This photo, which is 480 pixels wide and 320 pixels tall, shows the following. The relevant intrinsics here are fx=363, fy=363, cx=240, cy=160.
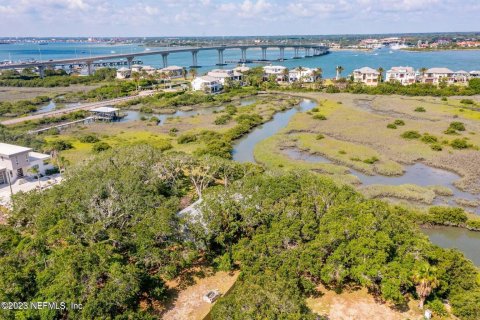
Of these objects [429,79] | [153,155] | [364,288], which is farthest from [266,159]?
[429,79]

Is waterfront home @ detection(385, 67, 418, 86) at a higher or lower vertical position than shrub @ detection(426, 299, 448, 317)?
higher

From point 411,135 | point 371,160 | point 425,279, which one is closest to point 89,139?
point 371,160

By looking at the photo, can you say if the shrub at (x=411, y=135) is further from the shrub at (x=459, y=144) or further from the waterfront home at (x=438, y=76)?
the waterfront home at (x=438, y=76)

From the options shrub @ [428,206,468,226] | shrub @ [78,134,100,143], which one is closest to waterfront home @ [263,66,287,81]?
shrub @ [78,134,100,143]

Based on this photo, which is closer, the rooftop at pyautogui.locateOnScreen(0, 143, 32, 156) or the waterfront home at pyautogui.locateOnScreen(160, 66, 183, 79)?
the rooftop at pyautogui.locateOnScreen(0, 143, 32, 156)

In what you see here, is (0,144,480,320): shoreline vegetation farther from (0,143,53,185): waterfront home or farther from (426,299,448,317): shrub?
(0,143,53,185): waterfront home

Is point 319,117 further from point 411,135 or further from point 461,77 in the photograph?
point 461,77

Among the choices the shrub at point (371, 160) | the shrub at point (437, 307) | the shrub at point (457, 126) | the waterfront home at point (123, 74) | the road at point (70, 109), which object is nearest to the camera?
the shrub at point (437, 307)

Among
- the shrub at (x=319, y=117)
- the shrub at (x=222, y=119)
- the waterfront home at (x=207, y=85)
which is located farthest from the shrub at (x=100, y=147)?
the waterfront home at (x=207, y=85)
